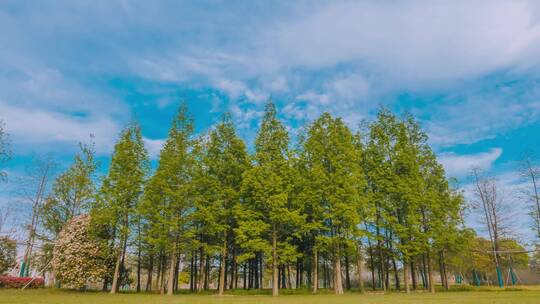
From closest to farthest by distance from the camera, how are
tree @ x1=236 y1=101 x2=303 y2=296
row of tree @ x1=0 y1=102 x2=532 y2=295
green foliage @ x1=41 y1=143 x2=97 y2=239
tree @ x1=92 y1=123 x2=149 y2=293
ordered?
tree @ x1=236 y1=101 x2=303 y2=296, row of tree @ x1=0 y1=102 x2=532 y2=295, tree @ x1=92 y1=123 x2=149 y2=293, green foliage @ x1=41 y1=143 x2=97 y2=239

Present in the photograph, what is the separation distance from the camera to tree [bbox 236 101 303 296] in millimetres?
26781

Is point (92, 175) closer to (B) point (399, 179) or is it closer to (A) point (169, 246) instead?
(A) point (169, 246)

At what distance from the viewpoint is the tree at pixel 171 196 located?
2886cm

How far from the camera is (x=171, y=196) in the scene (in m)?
29.3

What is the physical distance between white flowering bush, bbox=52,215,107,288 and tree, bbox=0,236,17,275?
7.27 metres

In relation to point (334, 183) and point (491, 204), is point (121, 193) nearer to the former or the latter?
point (334, 183)

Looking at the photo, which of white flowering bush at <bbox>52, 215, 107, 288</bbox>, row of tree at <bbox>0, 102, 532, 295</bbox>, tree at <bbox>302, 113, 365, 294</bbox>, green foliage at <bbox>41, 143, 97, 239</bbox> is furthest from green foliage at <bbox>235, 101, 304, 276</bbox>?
green foliage at <bbox>41, 143, 97, 239</bbox>

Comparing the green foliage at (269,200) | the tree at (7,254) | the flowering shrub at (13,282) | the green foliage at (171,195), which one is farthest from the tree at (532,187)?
the tree at (7,254)

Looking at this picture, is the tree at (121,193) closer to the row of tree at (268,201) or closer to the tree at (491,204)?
the row of tree at (268,201)

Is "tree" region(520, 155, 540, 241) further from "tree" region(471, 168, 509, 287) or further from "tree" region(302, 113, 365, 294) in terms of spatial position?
"tree" region(302, 113, 365, 294)

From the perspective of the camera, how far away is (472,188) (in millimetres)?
39781

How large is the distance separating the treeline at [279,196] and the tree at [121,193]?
3.9 inches

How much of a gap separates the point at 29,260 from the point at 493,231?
50.3 meters

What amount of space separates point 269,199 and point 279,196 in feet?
2.84
